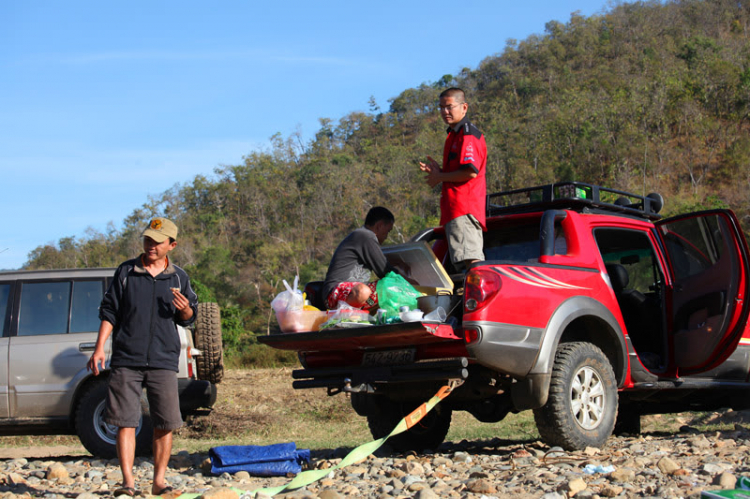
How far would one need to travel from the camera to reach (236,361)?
67.4 feet

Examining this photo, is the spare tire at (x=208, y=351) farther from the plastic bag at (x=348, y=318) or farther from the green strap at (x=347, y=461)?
the green strap at (x=347, y=461)

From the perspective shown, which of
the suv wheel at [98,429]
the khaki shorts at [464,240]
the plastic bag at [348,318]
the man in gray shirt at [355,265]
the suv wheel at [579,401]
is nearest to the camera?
the suv wheel at [579,401]

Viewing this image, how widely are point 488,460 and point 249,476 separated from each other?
167 cm

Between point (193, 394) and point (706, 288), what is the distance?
4702 millimetres

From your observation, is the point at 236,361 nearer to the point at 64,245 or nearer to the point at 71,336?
the point at 71,336

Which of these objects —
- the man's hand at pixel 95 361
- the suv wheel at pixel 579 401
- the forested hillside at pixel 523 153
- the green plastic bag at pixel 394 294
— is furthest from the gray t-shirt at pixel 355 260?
the forested hillside at pixel 523 153

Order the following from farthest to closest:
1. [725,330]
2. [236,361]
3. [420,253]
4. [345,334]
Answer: [236,361] → [725,330] → [420,253] → [345,334]

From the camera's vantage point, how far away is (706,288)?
6.31 metres

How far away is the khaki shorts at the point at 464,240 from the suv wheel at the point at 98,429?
3306mm

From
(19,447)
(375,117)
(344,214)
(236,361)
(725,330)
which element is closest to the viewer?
(725,330)

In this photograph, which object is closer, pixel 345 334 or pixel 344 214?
pixel 345 334

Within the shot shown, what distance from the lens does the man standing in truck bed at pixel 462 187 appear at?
5754mm

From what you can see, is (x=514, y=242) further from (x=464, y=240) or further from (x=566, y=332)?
(x=566, y=332)

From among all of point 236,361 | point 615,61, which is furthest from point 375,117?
point 236,361
